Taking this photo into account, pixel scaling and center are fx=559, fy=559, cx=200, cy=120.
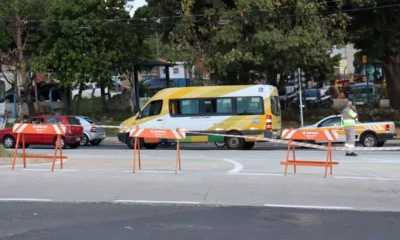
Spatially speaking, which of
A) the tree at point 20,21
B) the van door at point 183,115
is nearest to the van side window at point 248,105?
the van door at point 183,115

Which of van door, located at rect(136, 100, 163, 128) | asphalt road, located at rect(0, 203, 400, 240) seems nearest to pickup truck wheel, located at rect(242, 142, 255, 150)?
van door, located at rect(136, 100, 163, 128)

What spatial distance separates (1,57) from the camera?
117ft

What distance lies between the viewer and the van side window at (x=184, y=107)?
22406 millimetres

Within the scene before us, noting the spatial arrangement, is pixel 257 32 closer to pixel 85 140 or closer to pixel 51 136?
pixel 85 140

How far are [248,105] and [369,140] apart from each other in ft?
16.5

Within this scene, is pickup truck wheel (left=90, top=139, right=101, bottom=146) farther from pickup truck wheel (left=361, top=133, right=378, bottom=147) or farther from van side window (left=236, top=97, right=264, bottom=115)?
pickup truck wheel (left=361, top=133, right=378, bottom=147)

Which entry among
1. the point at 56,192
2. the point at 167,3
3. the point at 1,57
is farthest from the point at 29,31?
the point at 56,192

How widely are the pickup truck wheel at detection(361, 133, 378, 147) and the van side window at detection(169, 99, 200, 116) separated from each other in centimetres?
670

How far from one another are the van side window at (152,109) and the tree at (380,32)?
36.4 ft

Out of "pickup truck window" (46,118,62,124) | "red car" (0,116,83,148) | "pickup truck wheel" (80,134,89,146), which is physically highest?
"pickup truck window" (46,118,62,124)

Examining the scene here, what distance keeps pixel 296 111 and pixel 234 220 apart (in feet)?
90.1

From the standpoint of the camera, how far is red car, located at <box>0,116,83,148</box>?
926 inches

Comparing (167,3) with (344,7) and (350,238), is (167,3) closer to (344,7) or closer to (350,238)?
(344,7)

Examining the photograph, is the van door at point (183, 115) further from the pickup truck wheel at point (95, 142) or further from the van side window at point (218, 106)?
the pickup truck wheel at point (95, 142)
